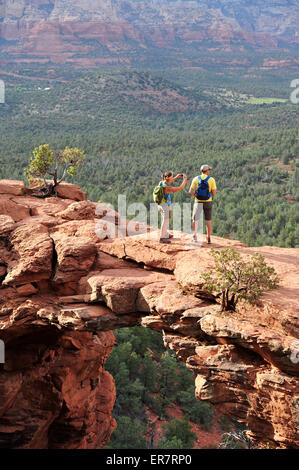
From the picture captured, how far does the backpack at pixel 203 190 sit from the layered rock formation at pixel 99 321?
1.66 meters

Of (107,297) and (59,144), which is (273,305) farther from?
(59,144)

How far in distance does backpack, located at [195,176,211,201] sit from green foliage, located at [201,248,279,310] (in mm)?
2418

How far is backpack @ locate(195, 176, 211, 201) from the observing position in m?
14.3

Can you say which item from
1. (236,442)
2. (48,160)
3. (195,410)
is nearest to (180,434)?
(236,442)

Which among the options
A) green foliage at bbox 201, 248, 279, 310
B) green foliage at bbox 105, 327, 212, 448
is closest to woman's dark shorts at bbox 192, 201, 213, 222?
green foliage at bbox 201, 248, 279, 310

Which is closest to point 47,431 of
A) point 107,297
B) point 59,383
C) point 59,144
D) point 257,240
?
point 59,383

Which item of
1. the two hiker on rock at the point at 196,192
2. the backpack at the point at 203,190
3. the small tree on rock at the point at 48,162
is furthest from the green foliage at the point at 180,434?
the backpack at the point at 203,190

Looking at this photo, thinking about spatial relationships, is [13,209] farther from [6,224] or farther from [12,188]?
[12,188]

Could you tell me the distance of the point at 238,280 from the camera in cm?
1230

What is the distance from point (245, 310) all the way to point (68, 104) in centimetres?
10582

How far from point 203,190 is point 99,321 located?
17.0 ft

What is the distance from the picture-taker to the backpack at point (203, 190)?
14.3m

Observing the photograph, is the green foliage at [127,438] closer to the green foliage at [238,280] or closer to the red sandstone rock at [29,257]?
the red sandstone rock at [29,257]

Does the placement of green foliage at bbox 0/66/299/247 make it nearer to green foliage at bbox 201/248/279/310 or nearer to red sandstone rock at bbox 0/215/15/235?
red sandstone rock at bbox 0/215/15/235
